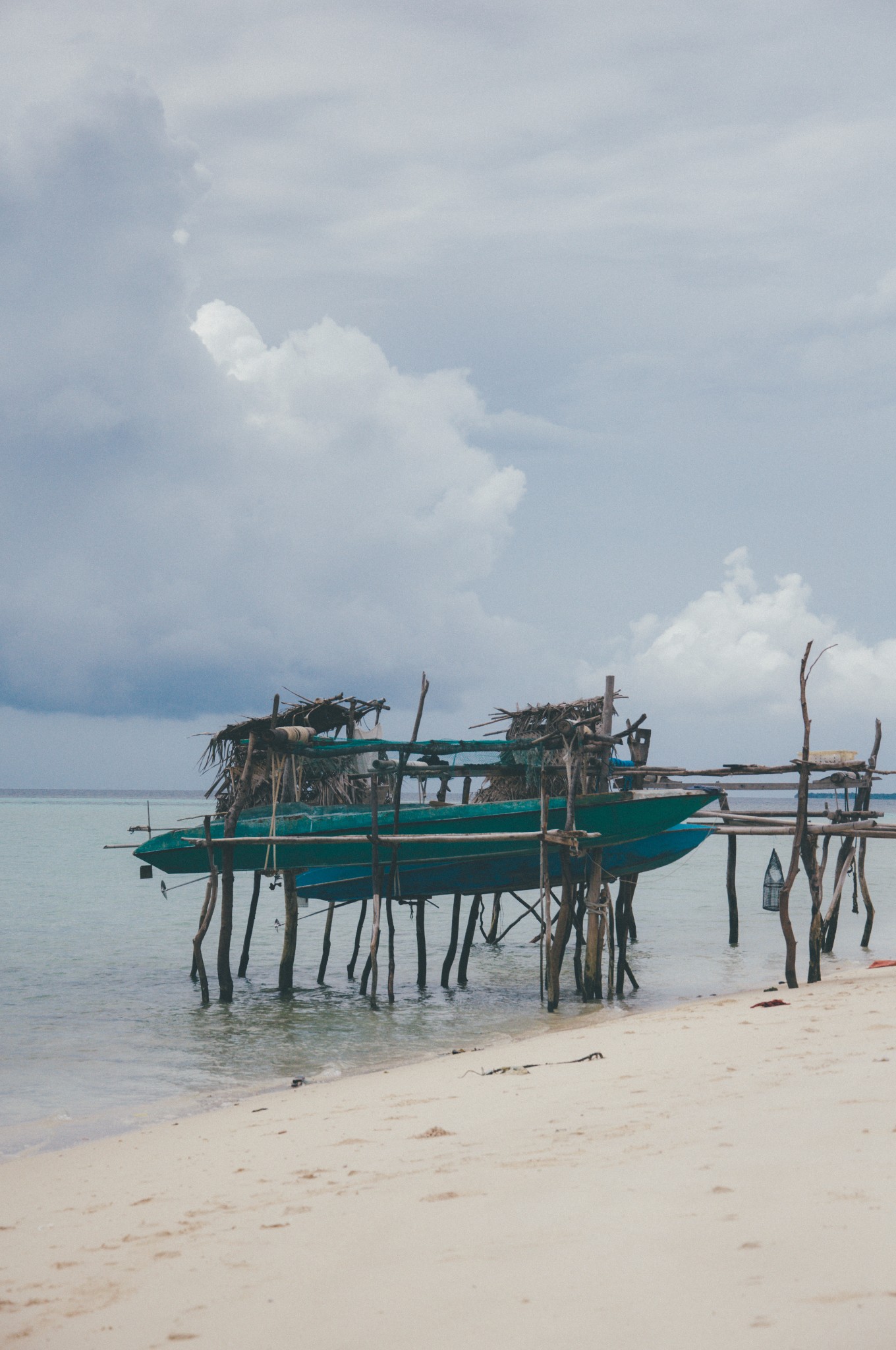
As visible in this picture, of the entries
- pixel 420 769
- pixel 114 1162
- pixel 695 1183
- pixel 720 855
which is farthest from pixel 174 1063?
pixel 720 855

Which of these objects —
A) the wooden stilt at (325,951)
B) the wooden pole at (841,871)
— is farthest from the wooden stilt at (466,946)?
the wooden pole at (841,871)

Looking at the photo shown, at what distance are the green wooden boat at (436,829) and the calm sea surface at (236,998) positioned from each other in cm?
225

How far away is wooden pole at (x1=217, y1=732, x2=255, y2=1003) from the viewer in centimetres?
1544

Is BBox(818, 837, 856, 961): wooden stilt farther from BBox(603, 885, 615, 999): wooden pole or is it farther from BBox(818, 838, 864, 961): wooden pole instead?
BBox(603, 885, 615, 999): wooden pole

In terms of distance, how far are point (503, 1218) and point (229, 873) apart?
36.9ft

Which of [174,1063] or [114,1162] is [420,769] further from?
[114,1162]

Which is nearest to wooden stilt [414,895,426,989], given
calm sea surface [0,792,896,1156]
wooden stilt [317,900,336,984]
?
calm sea surface [0,792,896,1156]

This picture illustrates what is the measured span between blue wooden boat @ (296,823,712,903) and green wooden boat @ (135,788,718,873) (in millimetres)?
585

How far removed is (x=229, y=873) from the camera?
1554 centimetres

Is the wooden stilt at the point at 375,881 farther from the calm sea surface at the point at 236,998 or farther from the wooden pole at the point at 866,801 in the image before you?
the wooden pole at the point at 866,801

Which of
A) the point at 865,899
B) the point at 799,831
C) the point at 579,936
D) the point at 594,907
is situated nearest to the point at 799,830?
the point at 799,831

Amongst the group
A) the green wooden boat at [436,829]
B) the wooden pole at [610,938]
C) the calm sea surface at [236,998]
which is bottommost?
the calm sea surface at [236,998]

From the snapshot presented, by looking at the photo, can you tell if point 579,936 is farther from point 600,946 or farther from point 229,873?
point 229,873

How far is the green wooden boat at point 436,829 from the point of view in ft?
48.8
